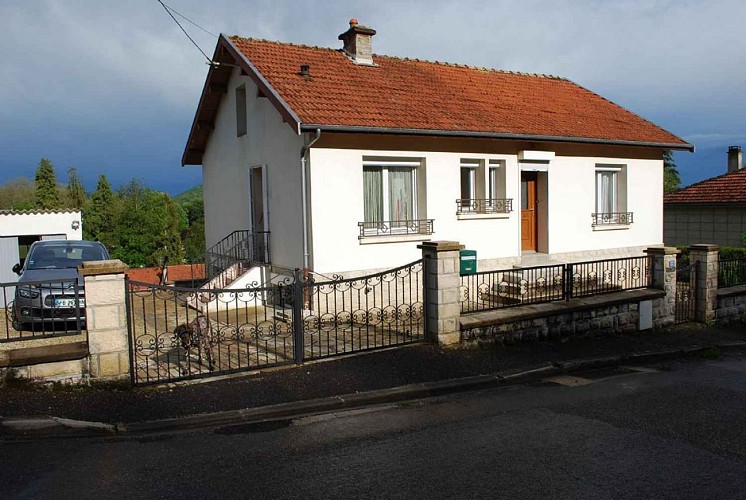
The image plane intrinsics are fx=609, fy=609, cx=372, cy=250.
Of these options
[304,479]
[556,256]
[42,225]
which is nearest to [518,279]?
[556,256]

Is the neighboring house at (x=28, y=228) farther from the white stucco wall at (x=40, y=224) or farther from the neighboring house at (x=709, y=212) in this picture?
the neighboring house at (x=709, y=212)

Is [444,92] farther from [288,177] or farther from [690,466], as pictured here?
[690,466]

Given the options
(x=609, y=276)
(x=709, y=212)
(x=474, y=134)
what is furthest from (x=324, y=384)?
(x=709, y=212)

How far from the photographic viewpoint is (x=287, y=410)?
6707mm

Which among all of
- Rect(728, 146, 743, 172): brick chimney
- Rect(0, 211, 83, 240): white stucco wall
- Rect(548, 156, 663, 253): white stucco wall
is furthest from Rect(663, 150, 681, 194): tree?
Rect(0, 211, 83, 240): white stucco wall

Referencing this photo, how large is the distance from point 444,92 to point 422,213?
11.9ft

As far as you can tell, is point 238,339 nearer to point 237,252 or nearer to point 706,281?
point 237,252

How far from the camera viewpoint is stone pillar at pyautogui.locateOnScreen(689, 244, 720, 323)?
12.4 metres

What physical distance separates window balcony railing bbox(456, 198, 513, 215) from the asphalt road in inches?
285

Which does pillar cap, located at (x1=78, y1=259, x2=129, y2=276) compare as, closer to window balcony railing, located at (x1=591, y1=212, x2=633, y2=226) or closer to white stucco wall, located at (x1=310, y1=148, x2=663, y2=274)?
white stucco wall, located at (x1=310, y1=148, x2=663, y2=274)

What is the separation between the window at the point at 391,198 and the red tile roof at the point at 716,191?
13.3m

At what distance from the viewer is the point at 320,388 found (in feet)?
24.0

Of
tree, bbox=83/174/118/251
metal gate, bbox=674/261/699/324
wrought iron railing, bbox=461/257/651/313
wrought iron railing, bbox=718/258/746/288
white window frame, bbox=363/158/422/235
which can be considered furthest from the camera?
tree, bbox=83/174/118/251

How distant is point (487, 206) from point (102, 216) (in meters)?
→ 26.2
